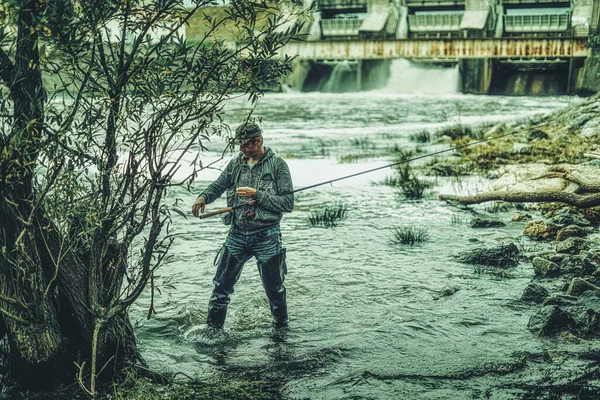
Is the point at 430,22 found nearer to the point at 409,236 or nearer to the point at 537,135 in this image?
the point at 537,135

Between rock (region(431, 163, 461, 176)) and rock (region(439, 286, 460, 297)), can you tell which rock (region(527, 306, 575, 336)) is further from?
rock (region(431, 163, 461, 176))

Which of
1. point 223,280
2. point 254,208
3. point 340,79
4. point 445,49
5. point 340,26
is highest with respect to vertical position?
point 340,26

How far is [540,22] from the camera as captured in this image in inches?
1736

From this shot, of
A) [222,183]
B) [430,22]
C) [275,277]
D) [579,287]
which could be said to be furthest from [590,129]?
[430,22]

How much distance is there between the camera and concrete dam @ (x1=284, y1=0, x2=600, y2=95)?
38719 millimetres

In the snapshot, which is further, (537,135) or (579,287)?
(537,135)

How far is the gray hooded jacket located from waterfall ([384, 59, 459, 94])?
3939 centimetres

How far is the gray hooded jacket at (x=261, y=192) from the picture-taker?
552 centimetres

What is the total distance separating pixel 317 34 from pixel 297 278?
43.7m

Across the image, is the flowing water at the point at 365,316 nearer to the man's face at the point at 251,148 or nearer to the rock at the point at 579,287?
A: the rock at the point at 579,287

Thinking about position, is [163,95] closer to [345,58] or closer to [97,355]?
[97,355]

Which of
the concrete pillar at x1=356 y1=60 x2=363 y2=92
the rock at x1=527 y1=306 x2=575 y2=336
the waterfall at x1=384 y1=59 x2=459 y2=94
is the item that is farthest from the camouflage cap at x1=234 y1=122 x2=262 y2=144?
the concrete pillar at x1=356 y1=60 x2=363 y2=92

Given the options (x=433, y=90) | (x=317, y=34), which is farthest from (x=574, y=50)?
(x=317, y=34)

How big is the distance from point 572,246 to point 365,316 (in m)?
3.04
